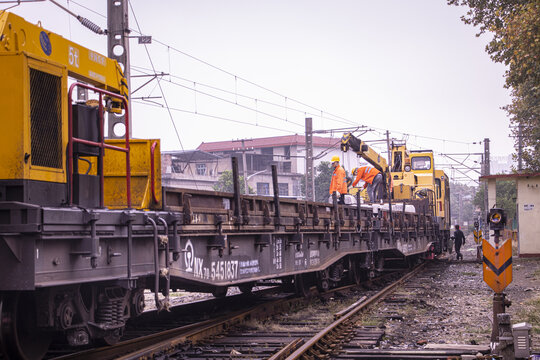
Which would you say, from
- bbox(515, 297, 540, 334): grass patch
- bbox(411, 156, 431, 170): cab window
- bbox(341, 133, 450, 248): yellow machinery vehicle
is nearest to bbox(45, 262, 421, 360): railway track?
bbox(515, 297, 540, 334): grass patch

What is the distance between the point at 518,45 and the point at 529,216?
46.5 ft

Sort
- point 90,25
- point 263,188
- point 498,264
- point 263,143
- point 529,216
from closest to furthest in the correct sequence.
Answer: point 498,264, point 90,25, point 529,216, point 263,188, point 263,143

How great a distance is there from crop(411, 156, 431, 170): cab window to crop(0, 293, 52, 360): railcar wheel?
934 inches

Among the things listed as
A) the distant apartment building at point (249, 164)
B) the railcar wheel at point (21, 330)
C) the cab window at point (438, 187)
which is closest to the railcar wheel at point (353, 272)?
the railcar wheel at point (21, 330)

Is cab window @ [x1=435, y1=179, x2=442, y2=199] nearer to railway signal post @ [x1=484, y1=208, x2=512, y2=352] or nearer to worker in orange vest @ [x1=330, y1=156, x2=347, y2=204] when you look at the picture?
worker in orange vest @ [x1=330, y1=156, x2=347, y2=204]

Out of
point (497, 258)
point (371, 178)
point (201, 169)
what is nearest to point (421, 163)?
point (371, 178)

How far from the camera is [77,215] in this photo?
5.94m

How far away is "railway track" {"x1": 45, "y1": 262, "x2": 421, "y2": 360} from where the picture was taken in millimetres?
7832

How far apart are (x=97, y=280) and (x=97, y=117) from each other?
5.78 feet

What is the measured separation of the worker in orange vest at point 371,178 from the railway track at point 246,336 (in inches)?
433

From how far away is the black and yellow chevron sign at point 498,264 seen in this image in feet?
32.6

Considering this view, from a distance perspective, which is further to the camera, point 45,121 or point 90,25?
point 90,25

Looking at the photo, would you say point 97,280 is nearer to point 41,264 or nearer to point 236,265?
point 41,264

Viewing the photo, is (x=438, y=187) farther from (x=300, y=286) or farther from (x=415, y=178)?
(x=300, y=286)
